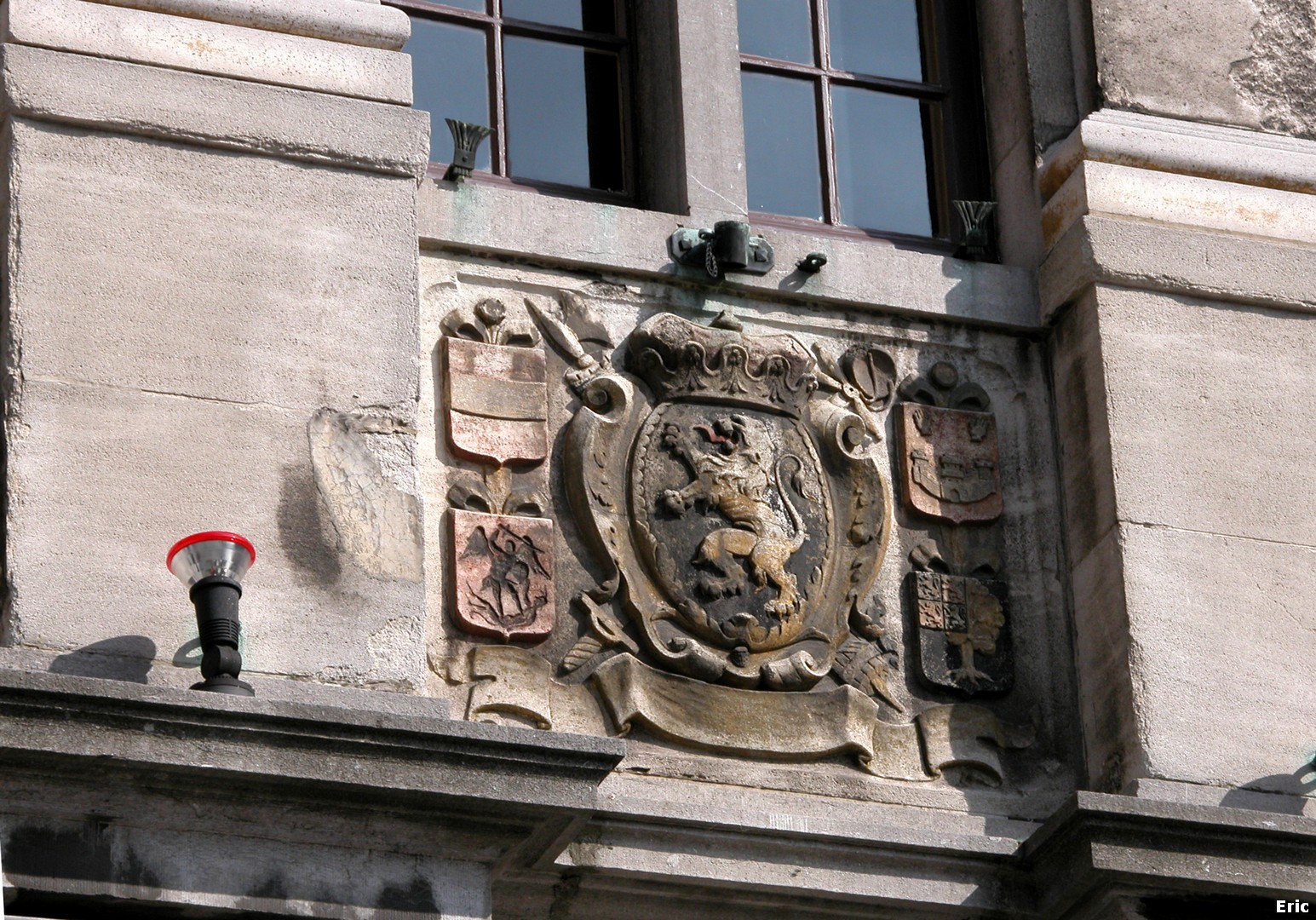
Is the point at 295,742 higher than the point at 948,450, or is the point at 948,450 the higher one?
the point at 948,450

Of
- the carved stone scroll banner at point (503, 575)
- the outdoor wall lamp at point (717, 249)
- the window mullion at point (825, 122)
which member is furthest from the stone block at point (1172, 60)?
the carved stone scroll banner at point (503, 575)

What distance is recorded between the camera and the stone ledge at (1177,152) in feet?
28.3

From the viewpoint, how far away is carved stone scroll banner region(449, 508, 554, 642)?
25.1ft

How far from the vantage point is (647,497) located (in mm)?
7949

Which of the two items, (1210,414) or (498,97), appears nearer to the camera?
(1210,414)

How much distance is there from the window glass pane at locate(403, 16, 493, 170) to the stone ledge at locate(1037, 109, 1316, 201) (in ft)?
5.54

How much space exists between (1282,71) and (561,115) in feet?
7.30

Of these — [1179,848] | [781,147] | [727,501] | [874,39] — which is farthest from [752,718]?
[874,39]

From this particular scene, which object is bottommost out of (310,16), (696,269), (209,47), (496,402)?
(496,402)

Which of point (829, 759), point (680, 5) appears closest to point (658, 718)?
point (829, 759)

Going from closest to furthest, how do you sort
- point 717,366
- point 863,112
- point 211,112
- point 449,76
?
1. point 211,112
2. point 717,366
3. point 449,76
4. point 863,112

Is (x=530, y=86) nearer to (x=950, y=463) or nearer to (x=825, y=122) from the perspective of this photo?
(x=825, y=122)

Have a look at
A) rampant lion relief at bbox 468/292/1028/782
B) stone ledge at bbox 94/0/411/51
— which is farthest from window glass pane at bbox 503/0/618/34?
rampant lion relief at bbox 468/292/1028/782

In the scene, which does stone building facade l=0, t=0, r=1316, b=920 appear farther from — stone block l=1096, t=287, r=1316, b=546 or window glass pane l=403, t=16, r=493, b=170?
window glass pane l=403, t=16, r=493, b=170
